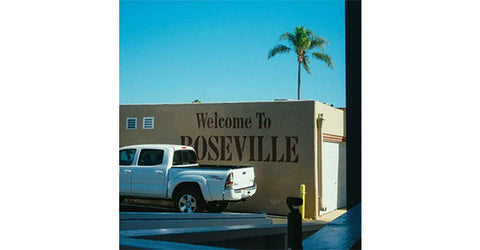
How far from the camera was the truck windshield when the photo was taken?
609 centimetres

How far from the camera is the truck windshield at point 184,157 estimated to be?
6090 mm

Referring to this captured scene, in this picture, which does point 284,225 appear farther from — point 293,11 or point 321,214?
point 293,11

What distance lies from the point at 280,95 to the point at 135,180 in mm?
1744

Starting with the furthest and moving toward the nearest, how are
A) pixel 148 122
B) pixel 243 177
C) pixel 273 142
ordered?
pixel 148 122 < pixel 243 177 < pixel 273 142

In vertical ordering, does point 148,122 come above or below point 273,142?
above

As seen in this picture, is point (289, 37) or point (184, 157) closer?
point (289, 37)

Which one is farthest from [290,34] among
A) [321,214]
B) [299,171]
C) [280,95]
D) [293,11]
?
[321,214]

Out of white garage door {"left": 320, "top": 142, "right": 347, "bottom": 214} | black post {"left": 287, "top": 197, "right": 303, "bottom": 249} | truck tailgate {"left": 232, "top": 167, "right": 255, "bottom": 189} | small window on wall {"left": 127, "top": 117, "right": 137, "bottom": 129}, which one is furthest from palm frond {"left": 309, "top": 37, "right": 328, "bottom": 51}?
small window on wall {"left": 127, "top": 117, "right": 137, "bottom": 129}

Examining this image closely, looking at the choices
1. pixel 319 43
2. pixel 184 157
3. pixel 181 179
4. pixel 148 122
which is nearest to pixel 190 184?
pixel 181 179

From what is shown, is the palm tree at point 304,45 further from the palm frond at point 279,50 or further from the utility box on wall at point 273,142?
the utility box on wall at point 273,142

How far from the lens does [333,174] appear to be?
5637 mm

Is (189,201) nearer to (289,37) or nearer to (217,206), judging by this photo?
(217,206)

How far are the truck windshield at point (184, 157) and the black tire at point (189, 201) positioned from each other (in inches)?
11.3

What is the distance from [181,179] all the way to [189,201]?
0.24 m
